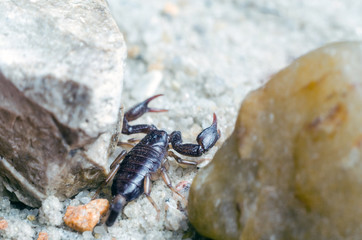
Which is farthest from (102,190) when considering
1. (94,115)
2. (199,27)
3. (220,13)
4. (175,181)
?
(220,13)

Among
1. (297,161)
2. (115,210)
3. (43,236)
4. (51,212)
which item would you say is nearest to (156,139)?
(115,210)

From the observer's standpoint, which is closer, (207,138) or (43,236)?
(43,236)

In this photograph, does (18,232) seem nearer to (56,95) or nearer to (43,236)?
(43,236)

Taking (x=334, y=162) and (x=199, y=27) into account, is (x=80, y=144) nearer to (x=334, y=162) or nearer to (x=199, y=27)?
(x=334, y=162)

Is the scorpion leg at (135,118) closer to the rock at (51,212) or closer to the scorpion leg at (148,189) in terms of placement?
the scorpion leg at (148,189)

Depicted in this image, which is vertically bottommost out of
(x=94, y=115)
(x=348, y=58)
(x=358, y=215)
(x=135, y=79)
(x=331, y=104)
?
(x=135, y=79)

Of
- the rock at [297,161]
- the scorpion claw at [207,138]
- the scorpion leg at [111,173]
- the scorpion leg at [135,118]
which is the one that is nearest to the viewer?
the rock at [297,161]

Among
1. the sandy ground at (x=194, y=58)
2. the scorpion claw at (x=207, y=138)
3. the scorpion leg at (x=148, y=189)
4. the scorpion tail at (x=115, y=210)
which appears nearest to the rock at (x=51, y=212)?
the sandy ground at (x=194, y=58)
